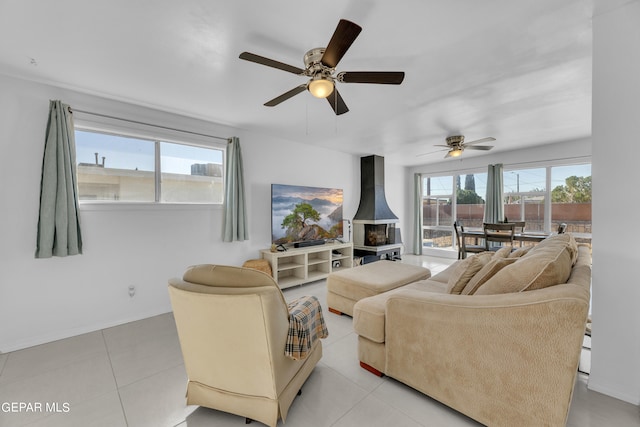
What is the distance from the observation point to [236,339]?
1.32 meters

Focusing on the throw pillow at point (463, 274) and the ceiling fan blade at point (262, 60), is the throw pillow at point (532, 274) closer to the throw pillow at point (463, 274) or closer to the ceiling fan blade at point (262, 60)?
the throw pillow at point (463, 274)

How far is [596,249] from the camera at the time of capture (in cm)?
172

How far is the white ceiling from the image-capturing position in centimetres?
155

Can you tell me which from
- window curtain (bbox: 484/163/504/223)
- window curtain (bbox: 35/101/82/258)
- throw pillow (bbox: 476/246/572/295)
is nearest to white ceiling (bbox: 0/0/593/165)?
window curtain (bbox: 35/101/82/258)

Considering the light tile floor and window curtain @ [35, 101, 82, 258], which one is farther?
window curtain @ [35, 101, 82, 258]

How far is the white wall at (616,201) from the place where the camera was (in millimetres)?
1586

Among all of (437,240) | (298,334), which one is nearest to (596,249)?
(298,334)

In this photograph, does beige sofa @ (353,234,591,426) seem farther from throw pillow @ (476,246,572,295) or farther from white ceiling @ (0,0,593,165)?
white ceiling @ (0,0,593,165)

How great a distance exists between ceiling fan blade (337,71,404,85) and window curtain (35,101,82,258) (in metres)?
2.72

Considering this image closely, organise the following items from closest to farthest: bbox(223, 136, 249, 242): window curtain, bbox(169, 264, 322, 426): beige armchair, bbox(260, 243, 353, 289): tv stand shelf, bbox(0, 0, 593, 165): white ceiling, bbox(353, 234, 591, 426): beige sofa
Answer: bbox(353, 234, 591, 426): beige sofa < bbox(169, 264, 322, 426): beige armchair < bbox(0, 0, 593, 165): white ceiling < bbox(223, 136, 249, 242): window curtain < bbox(260, 243, 353, 289): tv stand shelf

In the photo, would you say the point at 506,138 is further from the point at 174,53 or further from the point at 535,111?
the point at 174,53

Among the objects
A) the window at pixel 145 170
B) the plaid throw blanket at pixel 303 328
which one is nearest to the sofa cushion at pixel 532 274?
the plaid throw blanket at pixel 303 328

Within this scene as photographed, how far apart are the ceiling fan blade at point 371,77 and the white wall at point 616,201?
1.22m

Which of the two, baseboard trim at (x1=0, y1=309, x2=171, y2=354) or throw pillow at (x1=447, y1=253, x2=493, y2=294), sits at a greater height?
throw pillow at (x1=447, y1=253, x2=493, y2=294)
